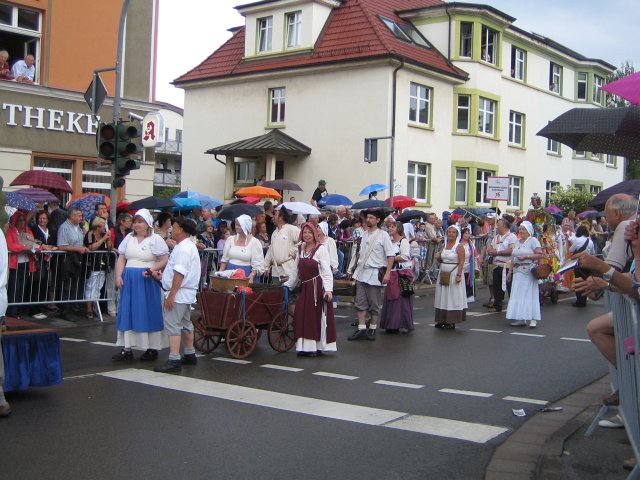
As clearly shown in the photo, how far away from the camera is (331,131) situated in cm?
3173

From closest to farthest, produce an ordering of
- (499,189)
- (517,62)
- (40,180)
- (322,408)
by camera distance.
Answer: (322,408) → (40,180) → (499,189) → (517,62)

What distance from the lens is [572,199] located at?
128 ft

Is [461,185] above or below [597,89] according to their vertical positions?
below

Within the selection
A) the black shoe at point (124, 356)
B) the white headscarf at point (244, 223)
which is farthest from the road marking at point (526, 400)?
the white headscarf at point (244, 223)

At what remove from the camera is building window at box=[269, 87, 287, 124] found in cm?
3369

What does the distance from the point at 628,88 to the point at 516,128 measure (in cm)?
3254

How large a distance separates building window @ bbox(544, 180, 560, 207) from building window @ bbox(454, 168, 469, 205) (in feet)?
27.2

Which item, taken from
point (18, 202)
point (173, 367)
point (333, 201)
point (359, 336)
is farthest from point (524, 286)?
point (333, 201)

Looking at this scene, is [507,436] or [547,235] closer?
[507,436]

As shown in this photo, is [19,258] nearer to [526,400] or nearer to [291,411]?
[291,411]

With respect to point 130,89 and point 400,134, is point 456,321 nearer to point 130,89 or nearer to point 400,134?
point 130,89

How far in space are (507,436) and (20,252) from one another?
346 inches

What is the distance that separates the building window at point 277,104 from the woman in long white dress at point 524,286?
20140mm

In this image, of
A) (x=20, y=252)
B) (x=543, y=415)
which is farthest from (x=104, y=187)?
(x=543, y=415)
